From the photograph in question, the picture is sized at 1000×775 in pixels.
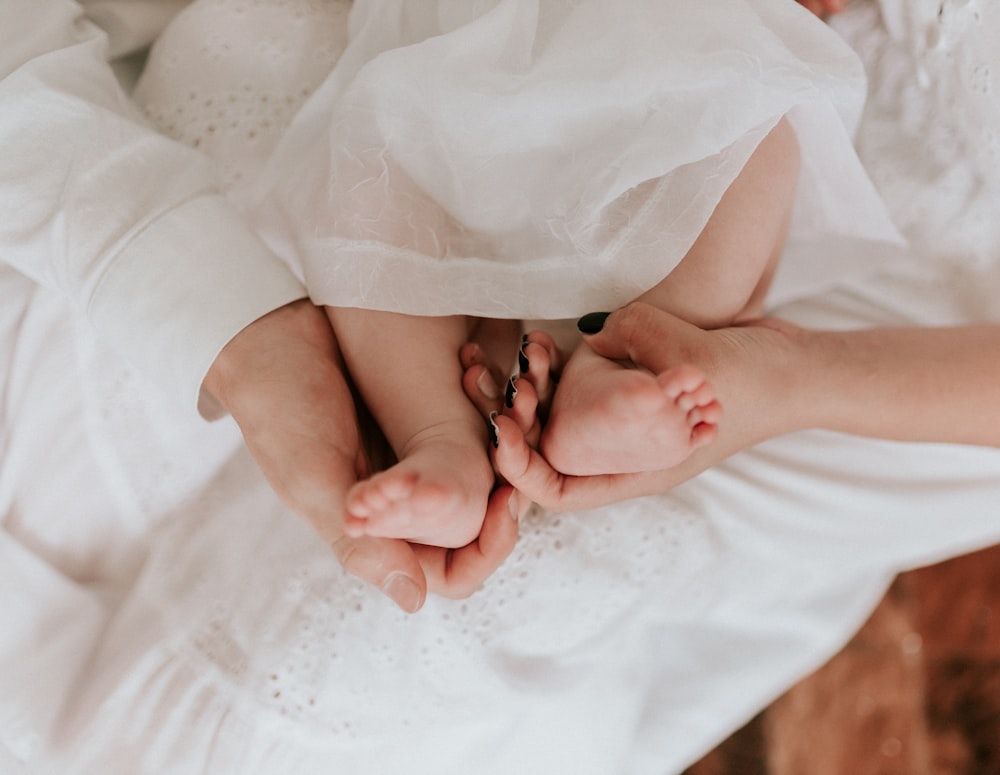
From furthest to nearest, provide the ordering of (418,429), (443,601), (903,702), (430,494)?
(903,702), (443,601), (418,429), (430,494)

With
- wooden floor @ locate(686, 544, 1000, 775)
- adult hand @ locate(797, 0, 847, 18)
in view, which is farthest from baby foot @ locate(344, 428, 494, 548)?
wooden floor @ locate(686, 544, 1000, 775)

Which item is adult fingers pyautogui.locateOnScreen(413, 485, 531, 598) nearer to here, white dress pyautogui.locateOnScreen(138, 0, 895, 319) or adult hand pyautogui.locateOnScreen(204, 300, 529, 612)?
adult hand pyautogui.locateOnScreen(204, 300, 529, 612)

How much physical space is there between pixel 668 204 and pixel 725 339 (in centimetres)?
12

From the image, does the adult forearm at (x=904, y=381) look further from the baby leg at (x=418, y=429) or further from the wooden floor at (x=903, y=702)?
the wooden floor at (x=903, y=702)

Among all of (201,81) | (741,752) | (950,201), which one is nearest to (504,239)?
(201,81)

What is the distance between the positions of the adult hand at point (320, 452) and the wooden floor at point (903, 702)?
68cm

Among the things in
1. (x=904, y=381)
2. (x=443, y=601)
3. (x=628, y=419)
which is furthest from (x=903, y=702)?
(x=628, y=419)

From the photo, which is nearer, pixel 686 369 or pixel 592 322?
pixel 686 369

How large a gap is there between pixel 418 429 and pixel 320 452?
0.08m

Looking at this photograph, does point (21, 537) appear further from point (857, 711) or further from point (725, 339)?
point (857, 711)

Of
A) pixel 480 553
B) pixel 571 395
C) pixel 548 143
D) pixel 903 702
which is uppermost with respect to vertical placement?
pixel 548 143

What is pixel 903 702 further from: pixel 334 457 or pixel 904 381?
pixel 334 457

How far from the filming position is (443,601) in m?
0.77

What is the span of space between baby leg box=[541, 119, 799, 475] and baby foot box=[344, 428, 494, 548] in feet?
0.23
